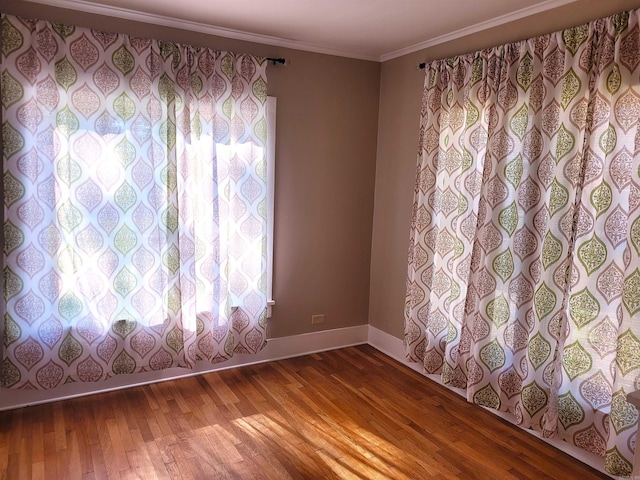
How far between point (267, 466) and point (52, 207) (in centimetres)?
209

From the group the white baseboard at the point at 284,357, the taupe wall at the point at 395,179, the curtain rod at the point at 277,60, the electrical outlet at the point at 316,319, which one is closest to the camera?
the white baseboard at the point at 284,357

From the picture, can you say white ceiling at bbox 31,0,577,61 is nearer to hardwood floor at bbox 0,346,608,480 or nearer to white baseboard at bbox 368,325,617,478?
white baseboard at bbox 368,325,617,478

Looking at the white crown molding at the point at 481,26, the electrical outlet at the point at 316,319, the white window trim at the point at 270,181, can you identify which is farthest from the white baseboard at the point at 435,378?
the white crown molding at the point at 481,26

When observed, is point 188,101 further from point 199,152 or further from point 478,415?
point 478,415

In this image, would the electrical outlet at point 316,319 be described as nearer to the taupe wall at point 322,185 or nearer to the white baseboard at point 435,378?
the taupe wall at point 322,185

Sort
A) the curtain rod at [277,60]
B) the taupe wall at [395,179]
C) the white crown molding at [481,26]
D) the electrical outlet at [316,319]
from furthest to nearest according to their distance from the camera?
the electrical outlet at [316,319] → the taupe wall at [395,179] → the curtain rod at [277,60] → the white crown molding at [481,26]

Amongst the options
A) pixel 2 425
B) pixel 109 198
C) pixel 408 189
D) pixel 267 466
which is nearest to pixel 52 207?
pixel 109 198

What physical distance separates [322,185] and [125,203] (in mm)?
1630

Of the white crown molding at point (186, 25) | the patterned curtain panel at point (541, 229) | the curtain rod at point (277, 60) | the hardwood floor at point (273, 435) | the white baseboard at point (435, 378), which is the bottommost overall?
the hardwood floor at point (273, 435)

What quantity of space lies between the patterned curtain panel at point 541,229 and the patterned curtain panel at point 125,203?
142 cm

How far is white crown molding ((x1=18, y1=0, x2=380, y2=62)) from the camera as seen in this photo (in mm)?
2977

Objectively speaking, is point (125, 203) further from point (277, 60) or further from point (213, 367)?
point (277, 60)

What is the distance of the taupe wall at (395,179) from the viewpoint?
3.82 meters

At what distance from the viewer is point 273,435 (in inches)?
113
